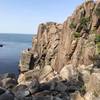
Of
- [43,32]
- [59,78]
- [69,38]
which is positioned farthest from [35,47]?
[59,78]

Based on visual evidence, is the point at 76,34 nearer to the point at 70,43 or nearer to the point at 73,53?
the point at 70,43

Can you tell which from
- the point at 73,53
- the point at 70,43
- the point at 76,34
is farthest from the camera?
the point at 70,43

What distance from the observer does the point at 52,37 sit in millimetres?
85812

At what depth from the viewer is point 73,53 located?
208ft

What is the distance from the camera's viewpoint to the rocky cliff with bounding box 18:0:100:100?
132ft

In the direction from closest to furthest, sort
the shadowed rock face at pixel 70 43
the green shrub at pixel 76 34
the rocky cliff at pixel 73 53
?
the rocky cliff at pixel 73 53 → the shadowed rock face at pixel 70 43 → the green shrub at pixel 76 34

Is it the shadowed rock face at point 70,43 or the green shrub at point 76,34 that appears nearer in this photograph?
the shadowed rock face at point 70,43

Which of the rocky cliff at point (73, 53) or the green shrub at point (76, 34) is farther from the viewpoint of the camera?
the green shrub at point (76, 34)

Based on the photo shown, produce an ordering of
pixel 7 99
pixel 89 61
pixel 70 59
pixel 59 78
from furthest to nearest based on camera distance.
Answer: pixel 70 59
pixel 89 61
pixel 59 78
pixel 7 99

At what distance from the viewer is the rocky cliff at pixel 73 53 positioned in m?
40.3

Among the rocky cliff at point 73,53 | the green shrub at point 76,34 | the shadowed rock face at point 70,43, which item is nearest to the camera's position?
the rocky cliff at point 73,53

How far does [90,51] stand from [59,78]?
1054cm

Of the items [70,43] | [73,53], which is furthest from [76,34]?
[73,53]

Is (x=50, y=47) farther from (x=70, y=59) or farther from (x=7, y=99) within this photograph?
(x=7, y=99)
